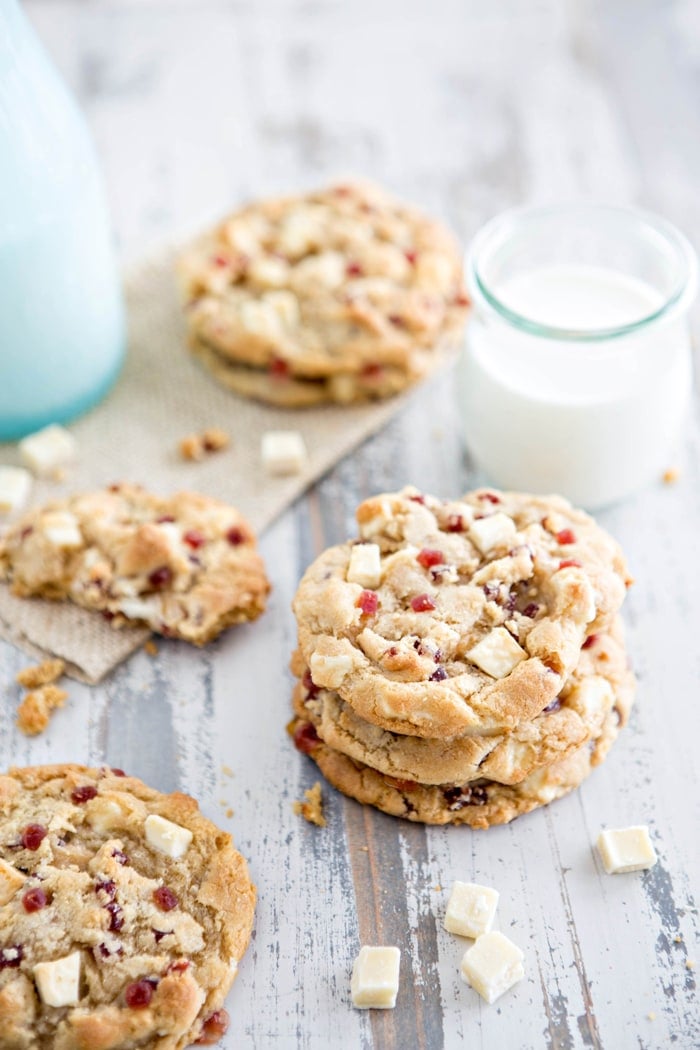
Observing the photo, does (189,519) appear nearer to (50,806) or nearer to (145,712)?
(145,712)

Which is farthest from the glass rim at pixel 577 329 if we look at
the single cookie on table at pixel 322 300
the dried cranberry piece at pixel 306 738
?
the dried cranberry piece at pixel 306 738

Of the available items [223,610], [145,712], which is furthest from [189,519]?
[145,712]

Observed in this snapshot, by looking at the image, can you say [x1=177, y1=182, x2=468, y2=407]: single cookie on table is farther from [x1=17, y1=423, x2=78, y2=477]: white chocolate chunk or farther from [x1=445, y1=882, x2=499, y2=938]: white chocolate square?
[x1=445, y1=882, x2=499, y2=938]: white chocolate square

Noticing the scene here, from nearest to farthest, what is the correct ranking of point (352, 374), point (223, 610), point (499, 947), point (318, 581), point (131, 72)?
point (499, 947)
point (318, 581)
point (223, 610)
point (352, 374)
point (131, 72)

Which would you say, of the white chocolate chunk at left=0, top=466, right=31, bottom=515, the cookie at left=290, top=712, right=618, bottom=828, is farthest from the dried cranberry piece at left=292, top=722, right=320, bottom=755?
the white chocolate chunk at left=0, top=466, right=31, bottom=515

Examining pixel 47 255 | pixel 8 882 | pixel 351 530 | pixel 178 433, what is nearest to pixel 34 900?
pixel 8 882

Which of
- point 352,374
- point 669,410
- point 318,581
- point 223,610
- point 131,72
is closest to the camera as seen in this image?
point 318,581

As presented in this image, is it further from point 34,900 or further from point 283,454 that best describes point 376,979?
point 283,454
